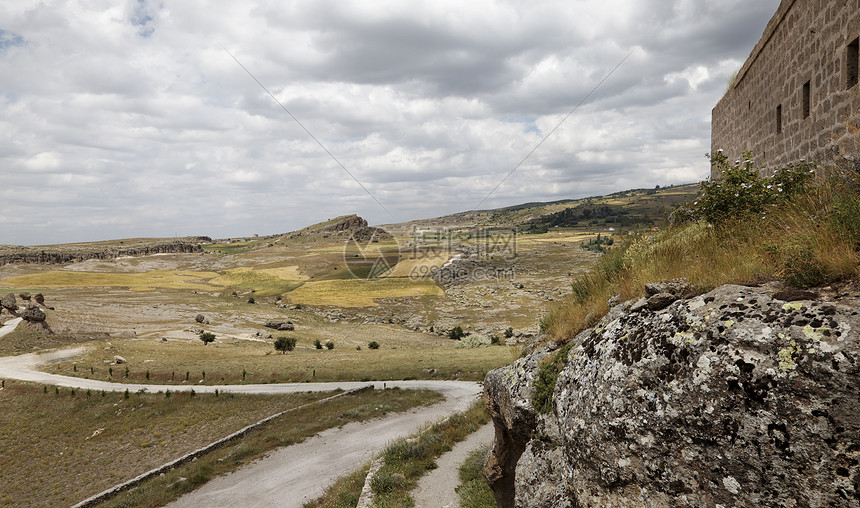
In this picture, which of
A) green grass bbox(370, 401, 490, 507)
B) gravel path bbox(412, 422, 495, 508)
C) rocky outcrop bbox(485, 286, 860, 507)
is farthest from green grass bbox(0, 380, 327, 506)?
rocky outcrop bbox(485, 286, 860, 507)

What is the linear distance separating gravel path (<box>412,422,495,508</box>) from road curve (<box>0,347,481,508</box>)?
16.1 ft

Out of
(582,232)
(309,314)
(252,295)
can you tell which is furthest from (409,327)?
(582,232)

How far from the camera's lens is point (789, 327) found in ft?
12.0

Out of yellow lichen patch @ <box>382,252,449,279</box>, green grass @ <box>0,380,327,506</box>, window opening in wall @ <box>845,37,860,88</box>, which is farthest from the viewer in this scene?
yellow lichen patch @ <box>382,252,449,279</box>

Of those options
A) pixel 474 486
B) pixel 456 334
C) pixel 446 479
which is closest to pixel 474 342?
pixel 456 334

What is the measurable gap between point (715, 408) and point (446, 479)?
1126 centimetres

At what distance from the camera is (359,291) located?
285 feet

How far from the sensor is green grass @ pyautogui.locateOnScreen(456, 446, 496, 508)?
34.2 ft

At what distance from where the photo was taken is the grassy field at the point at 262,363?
3488cm

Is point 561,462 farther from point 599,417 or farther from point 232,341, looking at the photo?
point 232,341

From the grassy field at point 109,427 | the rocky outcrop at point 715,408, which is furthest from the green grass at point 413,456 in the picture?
the grassy field at point 109,427

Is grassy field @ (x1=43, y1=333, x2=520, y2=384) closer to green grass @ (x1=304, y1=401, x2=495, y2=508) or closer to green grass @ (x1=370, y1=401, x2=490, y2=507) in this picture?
green grass @ (x1=370, y1=401, x2=490, y2=507)

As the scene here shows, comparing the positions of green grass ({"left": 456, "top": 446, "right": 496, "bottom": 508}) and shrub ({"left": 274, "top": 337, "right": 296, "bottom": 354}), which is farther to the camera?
shrub ({"left": 274, "top": 337, "right": 296, "bottom": 354})

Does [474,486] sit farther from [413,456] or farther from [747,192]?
[747,192]
